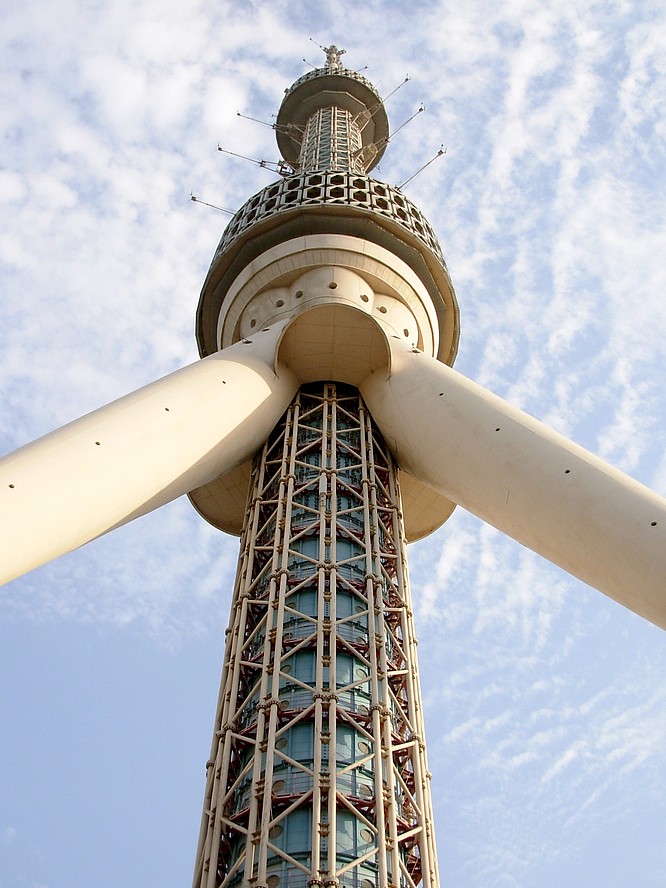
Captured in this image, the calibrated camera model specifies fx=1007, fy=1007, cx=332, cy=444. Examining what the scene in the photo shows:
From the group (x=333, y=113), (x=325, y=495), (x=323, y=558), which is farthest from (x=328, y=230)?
(x=333, y=113)

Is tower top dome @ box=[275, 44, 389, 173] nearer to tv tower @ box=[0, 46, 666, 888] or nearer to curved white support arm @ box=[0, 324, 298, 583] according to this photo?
tv tower @ box=[0, 46, 666, 888]

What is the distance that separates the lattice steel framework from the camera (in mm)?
15289

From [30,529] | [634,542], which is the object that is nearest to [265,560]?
[30,529]

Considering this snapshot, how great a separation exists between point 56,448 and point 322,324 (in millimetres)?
7886

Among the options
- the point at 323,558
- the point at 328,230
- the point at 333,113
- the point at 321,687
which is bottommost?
the point at 321,687

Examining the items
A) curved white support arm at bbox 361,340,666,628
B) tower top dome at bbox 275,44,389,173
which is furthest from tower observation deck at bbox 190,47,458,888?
tower top dome at bbox 275,44,389,173

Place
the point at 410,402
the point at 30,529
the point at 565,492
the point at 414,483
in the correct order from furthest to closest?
the point at 414,483 < the point at 410,402 < the point at 565,492 < the point at 30,529

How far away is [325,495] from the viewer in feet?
69.8

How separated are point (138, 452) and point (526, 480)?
7.13 m

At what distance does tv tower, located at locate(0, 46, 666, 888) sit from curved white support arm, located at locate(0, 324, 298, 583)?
0.16ft

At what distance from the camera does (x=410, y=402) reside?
72.1 feet

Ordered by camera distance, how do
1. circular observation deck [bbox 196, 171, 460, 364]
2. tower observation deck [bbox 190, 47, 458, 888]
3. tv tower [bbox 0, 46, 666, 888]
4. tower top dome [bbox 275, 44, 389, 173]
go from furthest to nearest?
tower top dome [bbox 275, 44, 389, 173] → circular observation deck [bbox 196, 171, 460, 364] → tv tower [bbox 0, 46, 666, 888] → tower observation deck [bbox 190, 47, 458, 888]

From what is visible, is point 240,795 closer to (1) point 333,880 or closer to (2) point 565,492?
(1) point 333,880

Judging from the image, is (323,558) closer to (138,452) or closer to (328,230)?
(138,452)
